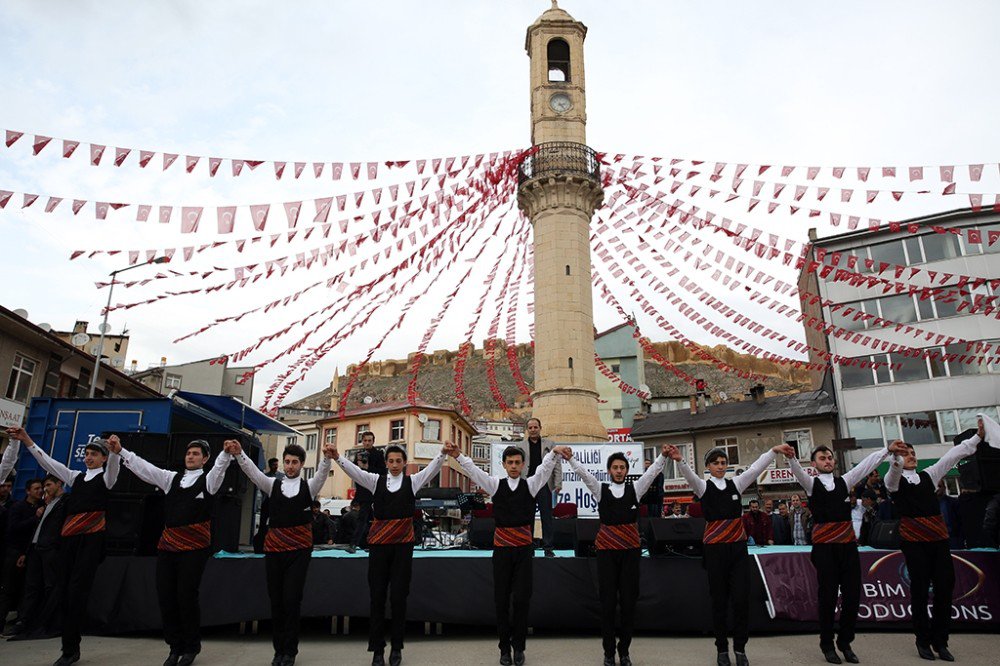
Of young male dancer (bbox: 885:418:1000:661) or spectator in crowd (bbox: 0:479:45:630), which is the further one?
spectator in crowd (bbox: 0:479:45:630)

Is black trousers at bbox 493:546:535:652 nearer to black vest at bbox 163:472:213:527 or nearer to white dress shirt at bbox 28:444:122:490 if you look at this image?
black vest at bbox 163:472:213:527

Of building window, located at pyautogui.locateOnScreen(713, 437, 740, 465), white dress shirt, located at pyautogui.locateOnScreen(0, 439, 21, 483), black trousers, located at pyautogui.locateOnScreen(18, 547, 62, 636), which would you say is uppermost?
building window, located at pyautogui.locateOnScreen(713, 437, 740, 465)

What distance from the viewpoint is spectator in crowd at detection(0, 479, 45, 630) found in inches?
346

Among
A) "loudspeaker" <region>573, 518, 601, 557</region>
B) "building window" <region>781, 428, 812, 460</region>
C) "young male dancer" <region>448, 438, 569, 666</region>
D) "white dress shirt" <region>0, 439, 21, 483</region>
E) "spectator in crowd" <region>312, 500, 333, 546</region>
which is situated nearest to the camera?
"young male dancer" <region>448, 438, 569, 666</region>

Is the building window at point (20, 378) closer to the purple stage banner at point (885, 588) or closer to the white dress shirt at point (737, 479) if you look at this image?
the white dress shirt at point (737, 479)

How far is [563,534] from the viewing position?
11.0 m

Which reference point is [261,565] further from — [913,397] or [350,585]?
[913,397]

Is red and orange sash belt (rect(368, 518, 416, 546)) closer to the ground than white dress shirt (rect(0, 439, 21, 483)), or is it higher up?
closer to the ground

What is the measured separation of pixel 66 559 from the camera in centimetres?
683

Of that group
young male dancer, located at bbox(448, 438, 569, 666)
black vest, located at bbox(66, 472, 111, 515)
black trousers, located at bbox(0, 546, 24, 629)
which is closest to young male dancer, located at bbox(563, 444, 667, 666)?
young male dancer, located at bbox(448, 438, 569, 666)

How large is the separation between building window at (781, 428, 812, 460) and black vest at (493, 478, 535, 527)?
26.5m

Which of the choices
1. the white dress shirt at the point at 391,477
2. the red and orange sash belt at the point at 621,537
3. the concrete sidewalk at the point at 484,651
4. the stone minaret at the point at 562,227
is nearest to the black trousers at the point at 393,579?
the concrete sidewalk at the point at 484,651

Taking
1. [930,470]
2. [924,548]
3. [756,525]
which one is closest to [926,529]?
[924,548]

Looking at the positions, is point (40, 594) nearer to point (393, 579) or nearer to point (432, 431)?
point (393, 579)
